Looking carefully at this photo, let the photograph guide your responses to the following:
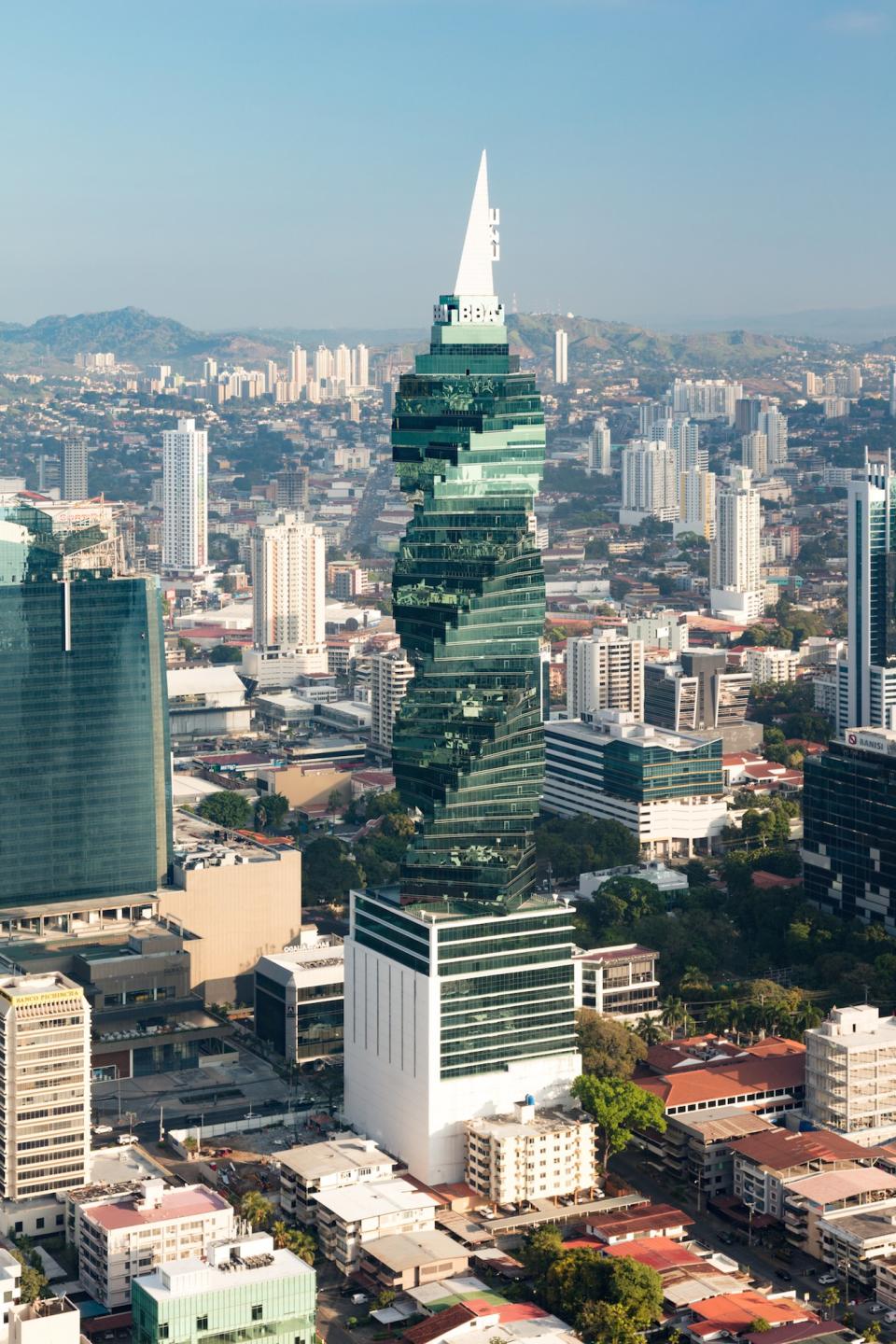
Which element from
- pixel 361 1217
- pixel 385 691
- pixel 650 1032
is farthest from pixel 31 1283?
pixel 385 691

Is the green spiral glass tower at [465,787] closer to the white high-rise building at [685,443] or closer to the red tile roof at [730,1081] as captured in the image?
the red tile roof at [730,1081]

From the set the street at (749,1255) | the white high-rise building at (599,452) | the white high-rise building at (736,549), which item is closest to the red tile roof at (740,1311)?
the street at (749,1255)

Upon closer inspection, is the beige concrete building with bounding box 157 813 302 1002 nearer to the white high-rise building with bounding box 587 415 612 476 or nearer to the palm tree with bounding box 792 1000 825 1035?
the palm tree with bounding box 792 1000 825 1035

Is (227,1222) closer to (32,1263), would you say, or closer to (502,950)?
(32,1263)

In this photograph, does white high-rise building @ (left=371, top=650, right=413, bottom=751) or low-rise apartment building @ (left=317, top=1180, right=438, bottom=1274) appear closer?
low-rise apartment building @ (left=317, top=1180, right=438, bottom=1274)

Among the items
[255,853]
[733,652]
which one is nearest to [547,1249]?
[255,853]

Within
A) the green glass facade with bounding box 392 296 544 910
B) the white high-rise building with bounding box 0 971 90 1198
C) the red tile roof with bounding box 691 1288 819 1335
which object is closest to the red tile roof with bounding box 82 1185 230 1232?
the white high-rise building with bounding box 0 971 90 1198
